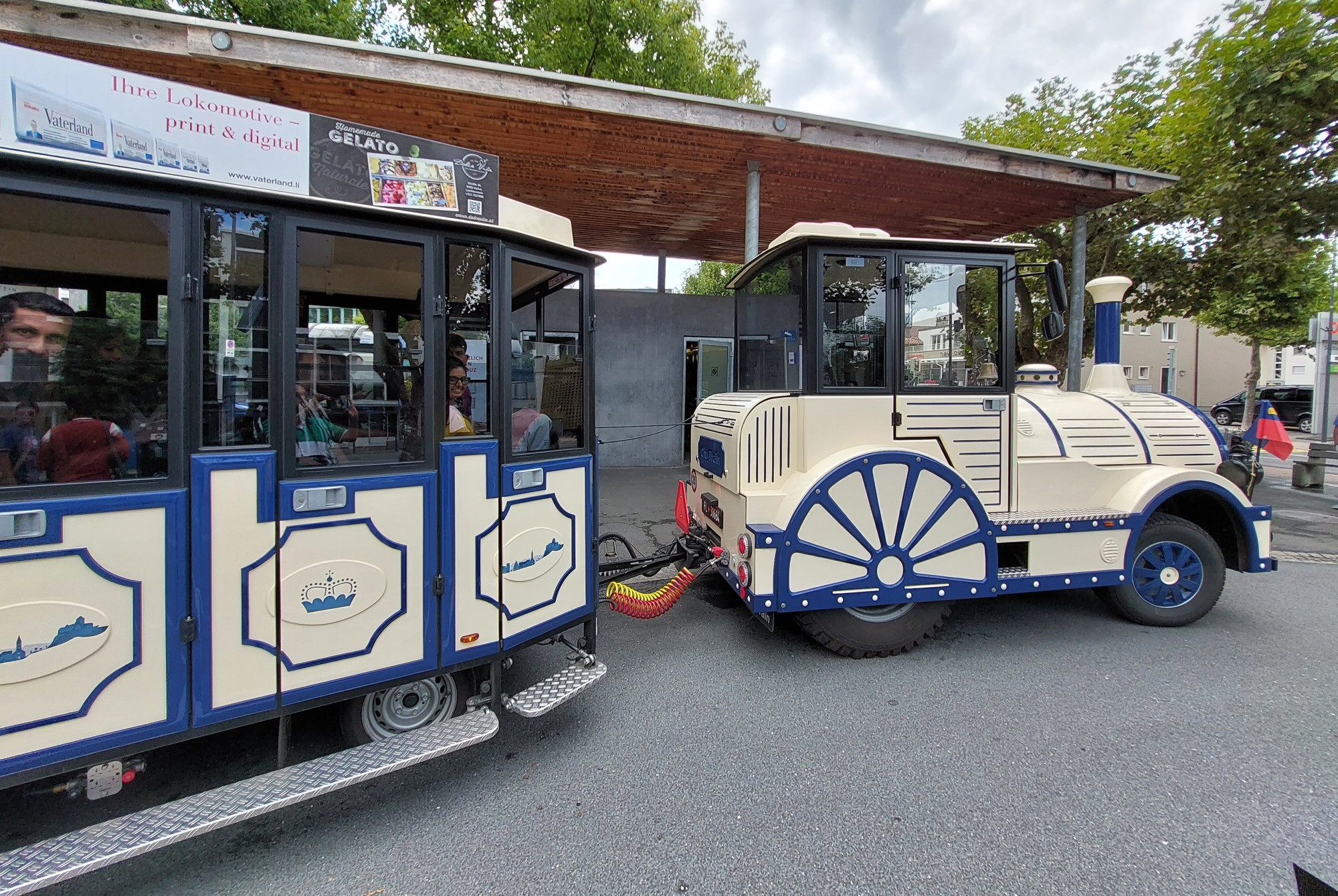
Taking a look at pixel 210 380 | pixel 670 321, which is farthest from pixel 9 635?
pixel 670 321

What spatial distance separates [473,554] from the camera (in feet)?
8.65

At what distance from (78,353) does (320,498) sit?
2.85 feet

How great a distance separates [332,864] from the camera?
2146 millimetres

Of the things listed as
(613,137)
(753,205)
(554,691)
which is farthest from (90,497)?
(753,205)

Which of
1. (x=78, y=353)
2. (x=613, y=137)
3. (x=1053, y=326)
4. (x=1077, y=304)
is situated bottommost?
(x=78, y=353)

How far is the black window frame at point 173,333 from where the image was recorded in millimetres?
1948

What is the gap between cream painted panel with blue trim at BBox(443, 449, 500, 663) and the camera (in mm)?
2596

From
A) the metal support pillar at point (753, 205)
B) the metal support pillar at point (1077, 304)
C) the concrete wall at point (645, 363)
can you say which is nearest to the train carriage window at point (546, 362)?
the metal support pillar at point (753, 205)

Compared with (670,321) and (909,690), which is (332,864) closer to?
(909,690)

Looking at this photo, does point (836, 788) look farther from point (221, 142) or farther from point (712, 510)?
point (221, 142)

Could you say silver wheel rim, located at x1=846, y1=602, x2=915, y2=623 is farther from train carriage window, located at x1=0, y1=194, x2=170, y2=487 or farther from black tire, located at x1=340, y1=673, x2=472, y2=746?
train carriage window, located at x1=0, y1=194, x2=170, y2=487

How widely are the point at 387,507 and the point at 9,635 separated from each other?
3.61 ft

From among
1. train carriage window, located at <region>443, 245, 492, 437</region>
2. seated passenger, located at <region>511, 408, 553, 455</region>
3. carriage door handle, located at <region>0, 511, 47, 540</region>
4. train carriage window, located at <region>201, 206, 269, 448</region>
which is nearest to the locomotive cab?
seated passenger, located at <region>511, 408, 553, 455</region>

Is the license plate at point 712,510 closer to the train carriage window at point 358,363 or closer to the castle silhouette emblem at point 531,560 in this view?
the castle silhouette emblem at point 531,560
